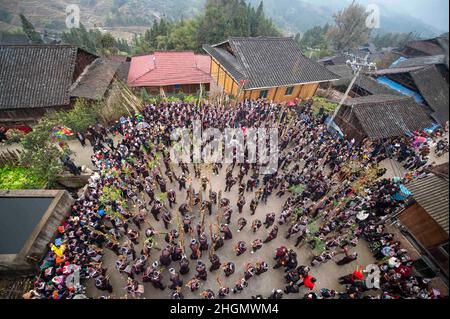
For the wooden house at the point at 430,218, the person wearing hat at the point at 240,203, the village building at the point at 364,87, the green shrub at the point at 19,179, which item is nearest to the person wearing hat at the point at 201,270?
the person wearing hat at the point at 240,203

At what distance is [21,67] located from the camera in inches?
677

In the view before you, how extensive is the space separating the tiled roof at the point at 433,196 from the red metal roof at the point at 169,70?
21191 mm

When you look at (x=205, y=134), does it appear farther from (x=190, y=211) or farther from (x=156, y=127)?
(x=190, y=211)

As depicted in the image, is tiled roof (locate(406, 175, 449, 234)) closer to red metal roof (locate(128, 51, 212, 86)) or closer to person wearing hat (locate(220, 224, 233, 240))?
person wearing hat (locate(220, 224, 233, 240))

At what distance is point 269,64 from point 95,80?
1622 centimetres

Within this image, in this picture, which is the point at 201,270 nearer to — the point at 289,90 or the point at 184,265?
the point at 184,265

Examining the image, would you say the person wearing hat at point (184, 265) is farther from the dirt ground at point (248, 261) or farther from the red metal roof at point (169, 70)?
the red metal roof at point (169, 70)

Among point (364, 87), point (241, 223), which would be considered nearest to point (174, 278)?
point (241, 223)

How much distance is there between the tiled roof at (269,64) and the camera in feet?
69.2

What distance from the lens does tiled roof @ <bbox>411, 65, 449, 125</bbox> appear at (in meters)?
21.1
